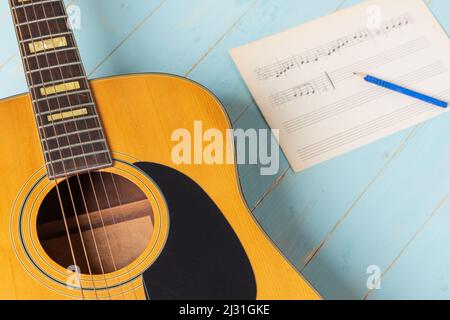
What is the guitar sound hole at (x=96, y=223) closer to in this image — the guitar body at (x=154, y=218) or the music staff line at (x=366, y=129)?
the guitar body at (x=154, y=218)

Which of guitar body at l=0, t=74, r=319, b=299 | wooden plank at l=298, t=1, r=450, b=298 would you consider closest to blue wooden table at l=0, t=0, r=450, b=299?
wooden plank at l=298, t=1, r=450, b=298

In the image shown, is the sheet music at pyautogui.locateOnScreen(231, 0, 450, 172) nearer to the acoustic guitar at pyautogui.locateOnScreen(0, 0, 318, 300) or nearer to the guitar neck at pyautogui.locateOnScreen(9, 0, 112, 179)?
the acoustic guitar at pyautogui.locateOnScreen(0, 0, 318, 300)

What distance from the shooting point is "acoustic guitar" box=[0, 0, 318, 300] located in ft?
2.26

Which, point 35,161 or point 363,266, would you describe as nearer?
point 35,161

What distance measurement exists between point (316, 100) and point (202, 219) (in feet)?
1.22

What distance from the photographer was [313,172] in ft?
3.01

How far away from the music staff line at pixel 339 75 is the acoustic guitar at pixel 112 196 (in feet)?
0.73

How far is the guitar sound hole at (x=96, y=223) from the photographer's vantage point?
729mm

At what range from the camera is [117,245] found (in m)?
0.75

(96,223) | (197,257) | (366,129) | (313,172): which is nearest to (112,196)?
(96,223)

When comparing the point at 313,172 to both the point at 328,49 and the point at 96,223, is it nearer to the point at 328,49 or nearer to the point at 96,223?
the point at 328,49

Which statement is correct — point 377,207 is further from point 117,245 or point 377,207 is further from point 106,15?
point 106,15
